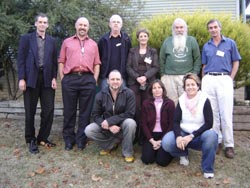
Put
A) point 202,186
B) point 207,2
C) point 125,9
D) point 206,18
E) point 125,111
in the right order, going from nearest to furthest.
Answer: point 202,186 → point 125,111 → point 206,18 → point 125,9 → point 207,2

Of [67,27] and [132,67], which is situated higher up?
[67,27]

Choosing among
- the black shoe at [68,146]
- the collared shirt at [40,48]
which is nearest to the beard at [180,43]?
the collared shirt at [40,48]

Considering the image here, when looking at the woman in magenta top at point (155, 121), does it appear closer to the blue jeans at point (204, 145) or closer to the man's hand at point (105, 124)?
the blue jeans at point (204, 145)

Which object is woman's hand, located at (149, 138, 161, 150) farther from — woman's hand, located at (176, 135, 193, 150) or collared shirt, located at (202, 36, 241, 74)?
collared shirt, located at (202, 36, 241, 74)

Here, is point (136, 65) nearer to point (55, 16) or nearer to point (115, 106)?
point (115, 106)

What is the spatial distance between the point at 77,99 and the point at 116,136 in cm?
84

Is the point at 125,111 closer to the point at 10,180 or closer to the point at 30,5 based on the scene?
the point at 10,180

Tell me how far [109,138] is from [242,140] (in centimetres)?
233

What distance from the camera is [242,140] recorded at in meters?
5.91

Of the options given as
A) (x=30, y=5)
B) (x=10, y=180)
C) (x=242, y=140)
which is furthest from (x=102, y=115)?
(x=30, y=5)

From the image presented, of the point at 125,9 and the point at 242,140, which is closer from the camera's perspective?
the point at 242,140

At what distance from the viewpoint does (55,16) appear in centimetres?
727

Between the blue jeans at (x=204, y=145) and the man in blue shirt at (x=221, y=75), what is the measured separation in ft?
2.12

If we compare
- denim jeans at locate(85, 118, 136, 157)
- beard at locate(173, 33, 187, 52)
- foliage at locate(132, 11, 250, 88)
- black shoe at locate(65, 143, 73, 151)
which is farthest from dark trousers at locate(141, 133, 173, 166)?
foliage at locate(132, 11, 250, 88)
